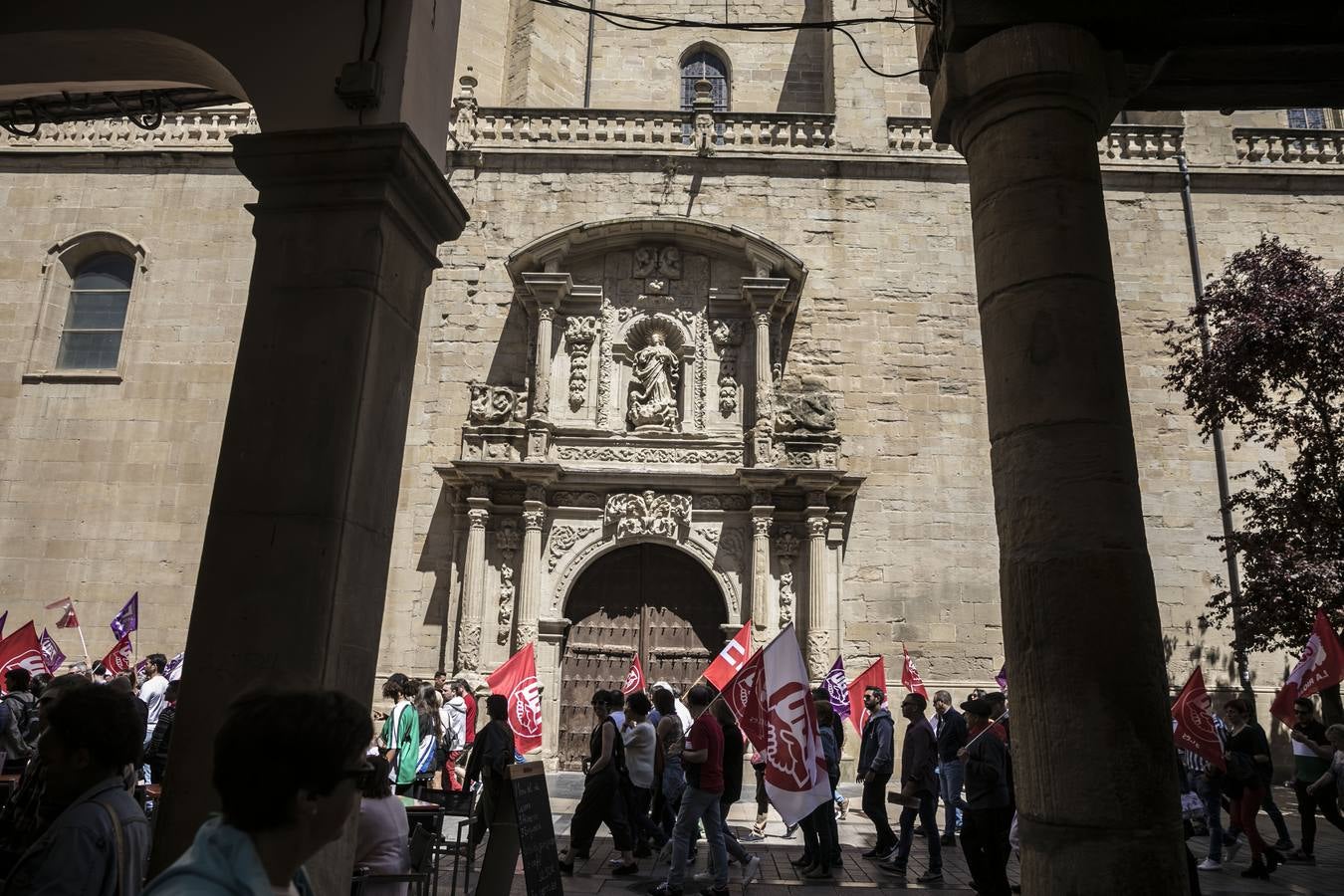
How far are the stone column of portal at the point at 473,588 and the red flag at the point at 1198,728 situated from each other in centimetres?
986

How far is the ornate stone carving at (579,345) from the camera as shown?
647 inches

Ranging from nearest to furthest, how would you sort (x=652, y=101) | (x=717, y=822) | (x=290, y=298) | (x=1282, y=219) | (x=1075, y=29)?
(x=290, y=298), (x=1075, y=29), (x=717, y=822), (x=1282, y=219), (x=652, y=101)

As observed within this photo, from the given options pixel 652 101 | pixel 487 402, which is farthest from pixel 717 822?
pixel 652 101

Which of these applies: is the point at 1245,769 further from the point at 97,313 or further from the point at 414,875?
the point at 97,313

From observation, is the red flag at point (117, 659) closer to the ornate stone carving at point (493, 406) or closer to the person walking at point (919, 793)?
the ornate stone carving at point (493, 406)

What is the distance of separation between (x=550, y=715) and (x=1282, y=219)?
52.8 feet

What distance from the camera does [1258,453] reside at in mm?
16156

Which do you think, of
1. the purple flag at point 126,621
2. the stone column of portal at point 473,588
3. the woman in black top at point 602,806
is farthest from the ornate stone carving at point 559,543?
the woman in black top at point 602,806

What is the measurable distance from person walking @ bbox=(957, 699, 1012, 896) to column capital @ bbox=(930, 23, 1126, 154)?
4.30 meters

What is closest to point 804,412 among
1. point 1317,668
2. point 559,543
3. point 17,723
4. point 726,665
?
point 559,543

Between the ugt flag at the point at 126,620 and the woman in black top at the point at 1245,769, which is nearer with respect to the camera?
the woman in black top at the point at 1245,769

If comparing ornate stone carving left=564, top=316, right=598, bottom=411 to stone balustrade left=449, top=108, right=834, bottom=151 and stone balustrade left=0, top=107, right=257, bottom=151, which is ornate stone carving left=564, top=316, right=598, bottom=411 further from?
stone balustrade left=0, top=107, right=257, bottom=151

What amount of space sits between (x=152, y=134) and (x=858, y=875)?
61.0 feet

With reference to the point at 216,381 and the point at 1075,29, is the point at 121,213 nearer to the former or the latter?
the point at 216,381
